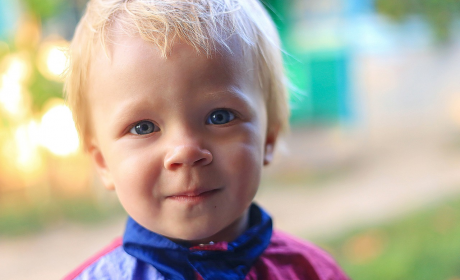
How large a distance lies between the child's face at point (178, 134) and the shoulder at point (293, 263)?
0.14 meters

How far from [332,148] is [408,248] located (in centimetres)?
248

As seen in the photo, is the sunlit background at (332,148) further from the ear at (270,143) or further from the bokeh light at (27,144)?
the ear at (270,143)

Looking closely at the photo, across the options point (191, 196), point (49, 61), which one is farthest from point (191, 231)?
point (49, 61)

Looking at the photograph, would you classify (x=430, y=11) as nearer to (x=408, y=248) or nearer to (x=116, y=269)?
(x=408, y=248)

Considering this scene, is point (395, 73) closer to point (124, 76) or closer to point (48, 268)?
point (48, 268)

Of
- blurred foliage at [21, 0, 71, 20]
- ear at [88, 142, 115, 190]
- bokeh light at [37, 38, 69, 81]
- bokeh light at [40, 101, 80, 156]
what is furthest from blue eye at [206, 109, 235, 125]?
blurred foliage at [21, 0, 71, 20]

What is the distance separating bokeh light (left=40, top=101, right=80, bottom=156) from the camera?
2.77m

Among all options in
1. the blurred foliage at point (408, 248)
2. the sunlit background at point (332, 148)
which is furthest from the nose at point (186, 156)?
the blurred foliage at point (408, 248)

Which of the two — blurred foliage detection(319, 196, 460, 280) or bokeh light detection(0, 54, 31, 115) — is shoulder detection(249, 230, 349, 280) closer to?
blurred foliage detection(319, 196, 460, 280)

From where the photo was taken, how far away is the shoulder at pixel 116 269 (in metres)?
0.69

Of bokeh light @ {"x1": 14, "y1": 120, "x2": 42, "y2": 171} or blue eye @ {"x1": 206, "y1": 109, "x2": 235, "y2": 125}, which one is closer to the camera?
blue eye @ {"x1": 206, "y1": 109, "x2": 235, "y2": 125}

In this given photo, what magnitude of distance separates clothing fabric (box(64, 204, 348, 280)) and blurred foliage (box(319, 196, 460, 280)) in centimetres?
123

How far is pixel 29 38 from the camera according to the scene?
2.84 m

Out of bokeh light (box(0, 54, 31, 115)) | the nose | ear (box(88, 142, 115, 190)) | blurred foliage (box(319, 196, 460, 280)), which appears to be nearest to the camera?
the nose
